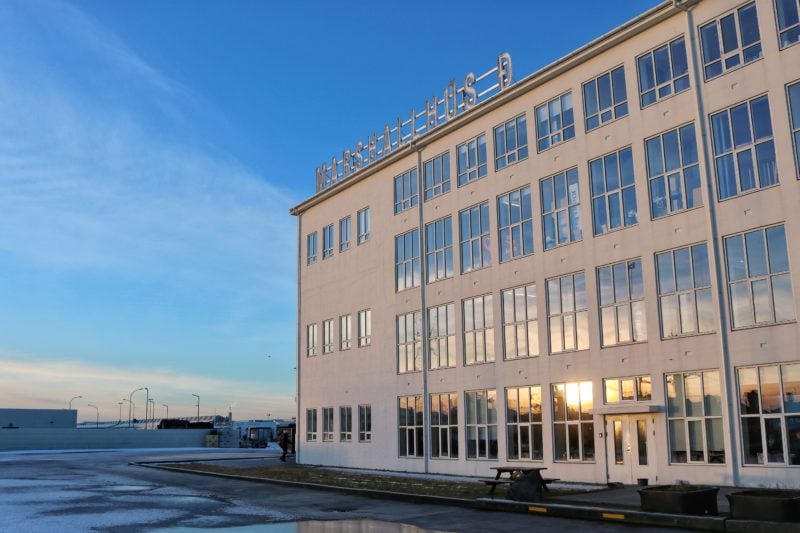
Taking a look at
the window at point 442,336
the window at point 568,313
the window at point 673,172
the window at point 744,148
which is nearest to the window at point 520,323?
the window at point 568,313

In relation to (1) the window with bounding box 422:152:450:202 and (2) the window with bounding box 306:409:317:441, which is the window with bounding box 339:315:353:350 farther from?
(1) the window with bounding box 422:152:450:202

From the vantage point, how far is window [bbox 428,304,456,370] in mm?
34000

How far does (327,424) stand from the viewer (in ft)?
142

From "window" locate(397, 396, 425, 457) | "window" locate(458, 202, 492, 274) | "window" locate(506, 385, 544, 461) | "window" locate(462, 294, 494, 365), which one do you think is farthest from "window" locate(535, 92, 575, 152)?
"window" locate(397, 396, 425, 457)

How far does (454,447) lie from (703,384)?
12.7m

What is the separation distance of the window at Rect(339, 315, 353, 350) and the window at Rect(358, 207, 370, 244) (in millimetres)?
4362

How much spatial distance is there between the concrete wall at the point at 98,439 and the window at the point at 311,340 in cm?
3670

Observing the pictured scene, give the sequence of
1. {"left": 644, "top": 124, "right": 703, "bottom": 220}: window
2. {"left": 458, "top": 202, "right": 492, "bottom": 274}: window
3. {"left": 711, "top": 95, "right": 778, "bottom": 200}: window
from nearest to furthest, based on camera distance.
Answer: {"left": 711, "top": 95, "right": 778, "bottom": 200}: window → {"left": 644, "top": 124, "right": 703, "bottom": 220}: window → {"left": 458, "top": 202, "right": 492, "bottom": 274}: window

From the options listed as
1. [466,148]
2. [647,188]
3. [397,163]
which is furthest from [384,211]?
[647,188]

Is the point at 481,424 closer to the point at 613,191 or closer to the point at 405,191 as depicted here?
the point at 613,191

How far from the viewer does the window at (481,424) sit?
31.2 m

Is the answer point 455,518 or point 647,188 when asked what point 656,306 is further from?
point 455,518

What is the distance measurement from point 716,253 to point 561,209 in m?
6.92

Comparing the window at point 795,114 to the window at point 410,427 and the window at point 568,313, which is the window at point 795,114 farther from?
the window at point 410,427
